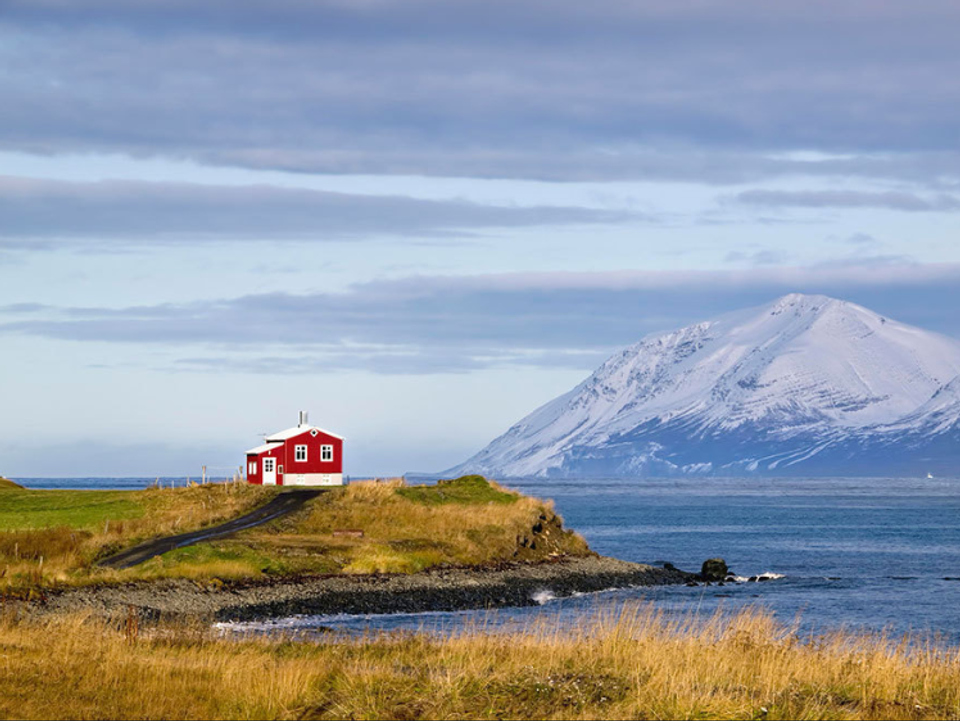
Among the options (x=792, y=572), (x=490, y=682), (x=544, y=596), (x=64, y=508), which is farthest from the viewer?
(x=792, y=572)

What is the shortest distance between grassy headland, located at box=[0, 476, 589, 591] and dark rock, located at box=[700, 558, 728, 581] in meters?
8.19

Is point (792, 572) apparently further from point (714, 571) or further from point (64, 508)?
point (64, 508)

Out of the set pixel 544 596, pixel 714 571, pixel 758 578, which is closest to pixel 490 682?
pixel 544 596

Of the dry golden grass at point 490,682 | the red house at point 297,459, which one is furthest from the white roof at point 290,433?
the dry golden grass at point 490,682

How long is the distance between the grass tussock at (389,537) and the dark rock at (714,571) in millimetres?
8529

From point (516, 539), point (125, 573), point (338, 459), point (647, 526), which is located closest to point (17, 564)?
point (125, 573)

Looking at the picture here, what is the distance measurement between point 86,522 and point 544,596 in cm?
2683

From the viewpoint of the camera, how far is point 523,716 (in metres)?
18.5

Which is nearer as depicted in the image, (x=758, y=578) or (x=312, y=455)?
(x=758, y=578)

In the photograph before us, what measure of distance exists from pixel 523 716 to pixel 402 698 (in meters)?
2.09

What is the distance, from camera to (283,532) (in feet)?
240

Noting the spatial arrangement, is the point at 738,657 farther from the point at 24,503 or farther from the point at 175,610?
the point at 24,503

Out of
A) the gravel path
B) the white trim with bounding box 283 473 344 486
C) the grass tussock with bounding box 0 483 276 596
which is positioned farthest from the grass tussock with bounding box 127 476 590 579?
the white trim with bounding box 283 473 344 486

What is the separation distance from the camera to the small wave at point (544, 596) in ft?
211
